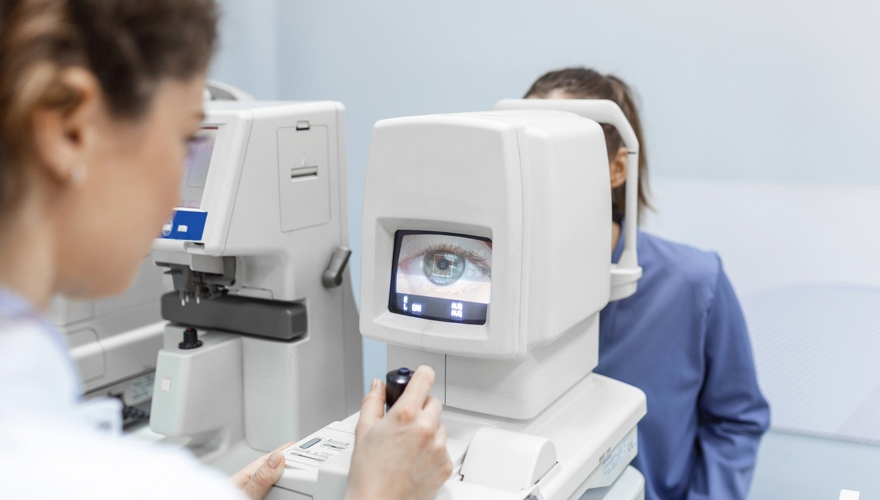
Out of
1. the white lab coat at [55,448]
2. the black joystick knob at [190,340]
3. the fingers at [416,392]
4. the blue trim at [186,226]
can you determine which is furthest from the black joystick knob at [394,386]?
the black joystick knob at [190,340]

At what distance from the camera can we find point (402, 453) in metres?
0.67

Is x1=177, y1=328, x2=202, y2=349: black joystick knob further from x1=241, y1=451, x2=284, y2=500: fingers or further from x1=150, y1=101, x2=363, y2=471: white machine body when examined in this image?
x1=241, y1=451, x2=284, y2=500: fingers

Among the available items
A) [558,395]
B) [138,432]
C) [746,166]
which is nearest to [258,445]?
[138,432]

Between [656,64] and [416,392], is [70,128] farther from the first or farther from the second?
[656,64]

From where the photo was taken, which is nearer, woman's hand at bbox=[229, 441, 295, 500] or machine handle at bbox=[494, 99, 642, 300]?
woman's hand at bbox=[229, 441, 295, 500]

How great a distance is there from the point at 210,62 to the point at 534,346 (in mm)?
505

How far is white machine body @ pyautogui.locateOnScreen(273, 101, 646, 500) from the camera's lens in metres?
0.78

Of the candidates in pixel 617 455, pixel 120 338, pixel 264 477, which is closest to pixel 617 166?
pixel 617 455

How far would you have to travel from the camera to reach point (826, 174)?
167 centimetres

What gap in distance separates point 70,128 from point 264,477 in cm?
53

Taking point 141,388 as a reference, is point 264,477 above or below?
above

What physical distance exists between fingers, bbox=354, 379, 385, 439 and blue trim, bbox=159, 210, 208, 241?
504mm

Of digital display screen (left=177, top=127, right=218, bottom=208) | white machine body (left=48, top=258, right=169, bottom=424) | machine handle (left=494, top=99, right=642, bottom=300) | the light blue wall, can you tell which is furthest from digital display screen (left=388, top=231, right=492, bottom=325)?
white machine body (left=48, top=258, right=169, bottom=424)

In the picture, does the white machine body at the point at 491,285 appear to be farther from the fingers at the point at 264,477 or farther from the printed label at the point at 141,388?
the printed label at the point at 141,388
